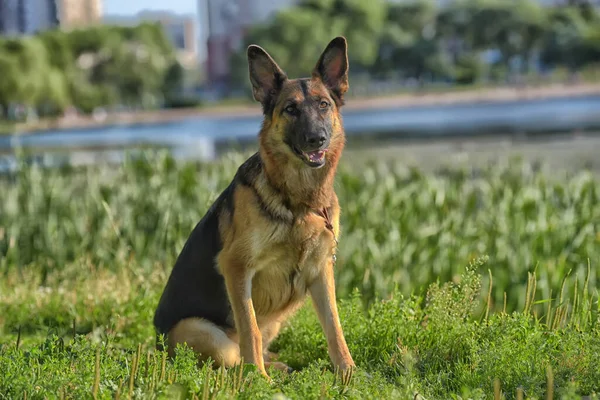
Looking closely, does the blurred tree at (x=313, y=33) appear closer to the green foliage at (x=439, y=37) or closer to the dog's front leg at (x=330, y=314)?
the green foliage at (x=439, y=37)

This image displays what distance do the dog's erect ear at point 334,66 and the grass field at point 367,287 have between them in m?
1.30

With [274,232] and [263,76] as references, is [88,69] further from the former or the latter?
[274,232]

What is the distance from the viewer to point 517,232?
7438 millimetres

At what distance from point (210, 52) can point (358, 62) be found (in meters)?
43.8

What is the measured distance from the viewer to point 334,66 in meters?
4.41

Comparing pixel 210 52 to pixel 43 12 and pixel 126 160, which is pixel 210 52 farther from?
pixel 126 160

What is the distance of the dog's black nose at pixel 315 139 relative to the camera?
3996mm

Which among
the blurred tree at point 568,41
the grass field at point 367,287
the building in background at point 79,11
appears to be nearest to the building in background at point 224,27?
the building in background at point 79,11

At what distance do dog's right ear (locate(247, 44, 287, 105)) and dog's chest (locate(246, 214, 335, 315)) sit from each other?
0.75m

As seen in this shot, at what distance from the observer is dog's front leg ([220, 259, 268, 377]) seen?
4156mm

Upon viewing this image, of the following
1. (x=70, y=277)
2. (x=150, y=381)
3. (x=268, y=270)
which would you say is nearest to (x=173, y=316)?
(x=268, y=270)

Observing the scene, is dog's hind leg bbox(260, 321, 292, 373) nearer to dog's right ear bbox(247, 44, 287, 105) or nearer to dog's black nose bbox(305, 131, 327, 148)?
dog's black nose bbox(305, 131, 327, 148)

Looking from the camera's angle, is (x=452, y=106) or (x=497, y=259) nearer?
(x=497, y=259)

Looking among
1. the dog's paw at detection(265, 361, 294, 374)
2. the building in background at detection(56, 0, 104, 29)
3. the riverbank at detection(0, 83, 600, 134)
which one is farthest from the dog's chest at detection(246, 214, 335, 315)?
the building in background at detection(56, 0, 104, 29)
